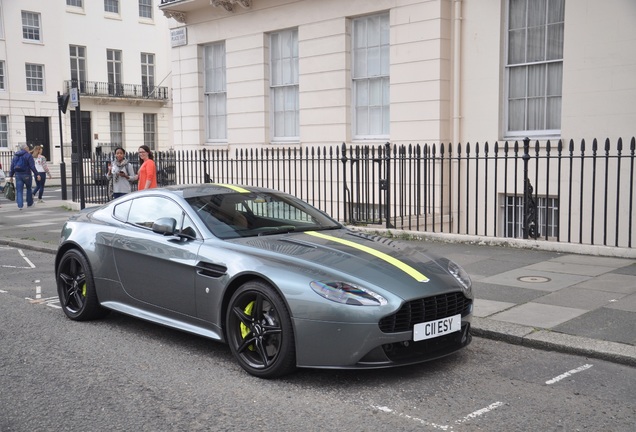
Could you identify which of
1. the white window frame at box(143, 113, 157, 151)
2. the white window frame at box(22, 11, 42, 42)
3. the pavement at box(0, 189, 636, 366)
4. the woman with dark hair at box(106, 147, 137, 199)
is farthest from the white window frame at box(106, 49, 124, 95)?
the pavement at box(0, 189, 636, 366)

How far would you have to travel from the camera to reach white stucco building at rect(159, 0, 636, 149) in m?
11.9

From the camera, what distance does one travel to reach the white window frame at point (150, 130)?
48.1 metres

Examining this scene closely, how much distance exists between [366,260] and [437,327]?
78cm

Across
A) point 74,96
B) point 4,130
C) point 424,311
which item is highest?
point 4,130

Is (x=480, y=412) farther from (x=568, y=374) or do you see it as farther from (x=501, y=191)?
(x=501, y=191)

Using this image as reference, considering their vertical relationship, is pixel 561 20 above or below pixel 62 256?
above

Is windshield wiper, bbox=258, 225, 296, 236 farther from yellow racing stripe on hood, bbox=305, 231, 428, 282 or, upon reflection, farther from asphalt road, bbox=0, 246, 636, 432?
asphalt road, bbox=0, 246, 636, 432

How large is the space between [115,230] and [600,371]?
4.63 m

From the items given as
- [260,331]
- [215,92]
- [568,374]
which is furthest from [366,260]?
[215,92]

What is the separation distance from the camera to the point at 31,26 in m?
42.3

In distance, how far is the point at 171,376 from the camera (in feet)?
18.1

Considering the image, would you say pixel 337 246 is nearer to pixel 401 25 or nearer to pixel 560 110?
pixel 560 110

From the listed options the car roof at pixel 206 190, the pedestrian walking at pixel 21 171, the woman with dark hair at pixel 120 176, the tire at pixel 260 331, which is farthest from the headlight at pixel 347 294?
the pedestrian walking at pixel 21 171

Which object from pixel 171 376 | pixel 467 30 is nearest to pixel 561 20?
pixel 467 30
